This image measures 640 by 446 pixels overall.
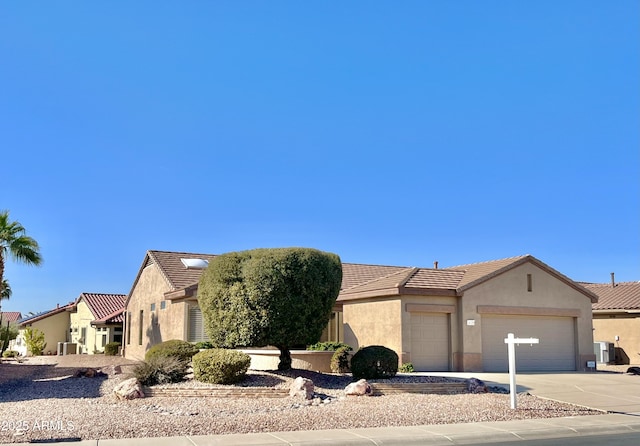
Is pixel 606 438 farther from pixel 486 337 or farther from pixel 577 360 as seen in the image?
pixel 577 360

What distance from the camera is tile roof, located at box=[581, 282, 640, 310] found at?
109 feet

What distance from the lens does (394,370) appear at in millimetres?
18703

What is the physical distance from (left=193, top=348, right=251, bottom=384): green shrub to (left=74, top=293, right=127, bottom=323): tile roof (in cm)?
2641

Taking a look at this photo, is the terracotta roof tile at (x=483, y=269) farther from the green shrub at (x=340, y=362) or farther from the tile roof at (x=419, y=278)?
the green shrub at (x=340, y=362)

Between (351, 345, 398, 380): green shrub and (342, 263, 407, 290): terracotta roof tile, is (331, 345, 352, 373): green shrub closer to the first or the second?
(351, 345, 398, 380): green shrub

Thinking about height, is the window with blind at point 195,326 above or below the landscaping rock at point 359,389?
above

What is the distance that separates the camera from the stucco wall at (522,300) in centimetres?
2505

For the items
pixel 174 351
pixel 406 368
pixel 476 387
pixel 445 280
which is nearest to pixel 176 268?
pixel 406 368

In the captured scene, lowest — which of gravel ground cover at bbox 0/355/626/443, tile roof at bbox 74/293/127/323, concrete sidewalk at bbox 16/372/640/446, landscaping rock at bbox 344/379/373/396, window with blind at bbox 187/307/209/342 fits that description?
concrete sidewalk at bbox 16/372/640/446

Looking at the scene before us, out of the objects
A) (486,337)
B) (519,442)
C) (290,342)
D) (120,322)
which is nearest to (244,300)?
(290,342)

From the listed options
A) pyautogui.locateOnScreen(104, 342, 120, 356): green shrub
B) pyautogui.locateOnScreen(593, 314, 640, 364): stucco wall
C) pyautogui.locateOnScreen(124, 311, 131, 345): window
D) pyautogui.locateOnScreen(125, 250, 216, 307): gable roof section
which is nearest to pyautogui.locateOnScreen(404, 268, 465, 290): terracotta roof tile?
pyautogui.locateOnScreen(125, 250, 216, 307): gable roof section

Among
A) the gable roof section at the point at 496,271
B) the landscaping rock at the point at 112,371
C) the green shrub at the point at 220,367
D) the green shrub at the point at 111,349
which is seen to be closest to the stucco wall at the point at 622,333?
the gable roof section at the point at 496,271

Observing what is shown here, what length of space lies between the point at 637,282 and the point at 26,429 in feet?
114

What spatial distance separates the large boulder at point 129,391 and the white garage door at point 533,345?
14.8 meters
